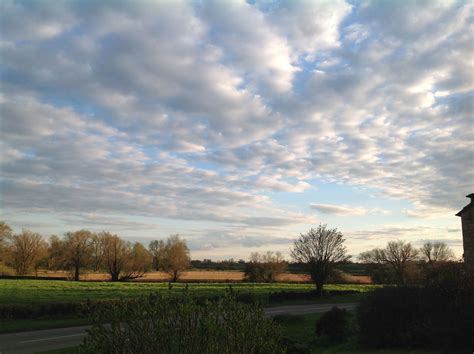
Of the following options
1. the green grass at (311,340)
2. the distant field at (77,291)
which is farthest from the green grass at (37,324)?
the green grass at (311,340)

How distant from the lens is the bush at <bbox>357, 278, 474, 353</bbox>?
11359mm

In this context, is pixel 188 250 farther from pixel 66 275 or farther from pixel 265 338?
pixel 265 338

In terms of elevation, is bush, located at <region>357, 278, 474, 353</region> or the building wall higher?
the building wall

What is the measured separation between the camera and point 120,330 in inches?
198

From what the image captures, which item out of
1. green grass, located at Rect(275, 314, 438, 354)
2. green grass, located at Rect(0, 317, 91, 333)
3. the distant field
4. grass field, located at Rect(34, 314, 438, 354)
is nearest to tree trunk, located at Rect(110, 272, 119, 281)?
the distant field

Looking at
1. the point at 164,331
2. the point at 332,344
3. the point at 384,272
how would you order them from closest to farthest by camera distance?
1. the point at 164,331
2. the point at 332,344
3. the point at 384,272

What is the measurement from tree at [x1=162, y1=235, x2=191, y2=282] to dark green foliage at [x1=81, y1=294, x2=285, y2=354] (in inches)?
2830

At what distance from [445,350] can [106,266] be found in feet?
245

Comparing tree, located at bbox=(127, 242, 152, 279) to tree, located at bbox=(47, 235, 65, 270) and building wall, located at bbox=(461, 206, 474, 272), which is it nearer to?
tree, located at bbox=(47, 235, 65, 270)

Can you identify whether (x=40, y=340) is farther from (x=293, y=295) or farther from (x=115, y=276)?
(x=115, y=276)

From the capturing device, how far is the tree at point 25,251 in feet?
243

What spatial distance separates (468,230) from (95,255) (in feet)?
231

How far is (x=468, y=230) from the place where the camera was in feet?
78.5

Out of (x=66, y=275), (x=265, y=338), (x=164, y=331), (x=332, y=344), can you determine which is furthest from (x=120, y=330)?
(x=66, y=275)
